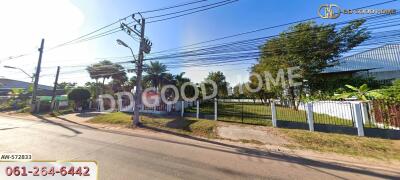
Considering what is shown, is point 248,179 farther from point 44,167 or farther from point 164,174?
point 44,167

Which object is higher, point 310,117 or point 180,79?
point 180,79

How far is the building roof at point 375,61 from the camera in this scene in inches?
751

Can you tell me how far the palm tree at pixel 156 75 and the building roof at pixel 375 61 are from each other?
2328 cm

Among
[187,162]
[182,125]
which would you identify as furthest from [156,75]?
[187,162]

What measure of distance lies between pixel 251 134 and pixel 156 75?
21.9 meters

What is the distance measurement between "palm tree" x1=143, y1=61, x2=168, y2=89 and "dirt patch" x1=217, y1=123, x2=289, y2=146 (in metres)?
19.3

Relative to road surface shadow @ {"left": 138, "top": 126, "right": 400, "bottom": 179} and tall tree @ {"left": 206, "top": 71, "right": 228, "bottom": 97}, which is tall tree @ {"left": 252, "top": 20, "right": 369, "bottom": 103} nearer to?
road surface shadow @ {"left": 138, "top": 126, "right": 400, "bottom": 179}

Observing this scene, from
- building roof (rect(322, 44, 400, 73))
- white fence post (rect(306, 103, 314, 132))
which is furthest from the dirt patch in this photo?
building roof (rect(322, 44, 400, 73))

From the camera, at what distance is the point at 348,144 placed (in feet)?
21.2

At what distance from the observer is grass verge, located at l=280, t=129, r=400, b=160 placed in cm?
569

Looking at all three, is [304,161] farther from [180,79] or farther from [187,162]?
[180,79]

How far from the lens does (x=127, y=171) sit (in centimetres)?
407

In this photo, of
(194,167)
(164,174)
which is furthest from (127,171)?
(194,167)

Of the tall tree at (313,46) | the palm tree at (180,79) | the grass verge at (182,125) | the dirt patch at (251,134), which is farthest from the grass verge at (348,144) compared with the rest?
the palm tree at (180,79)
